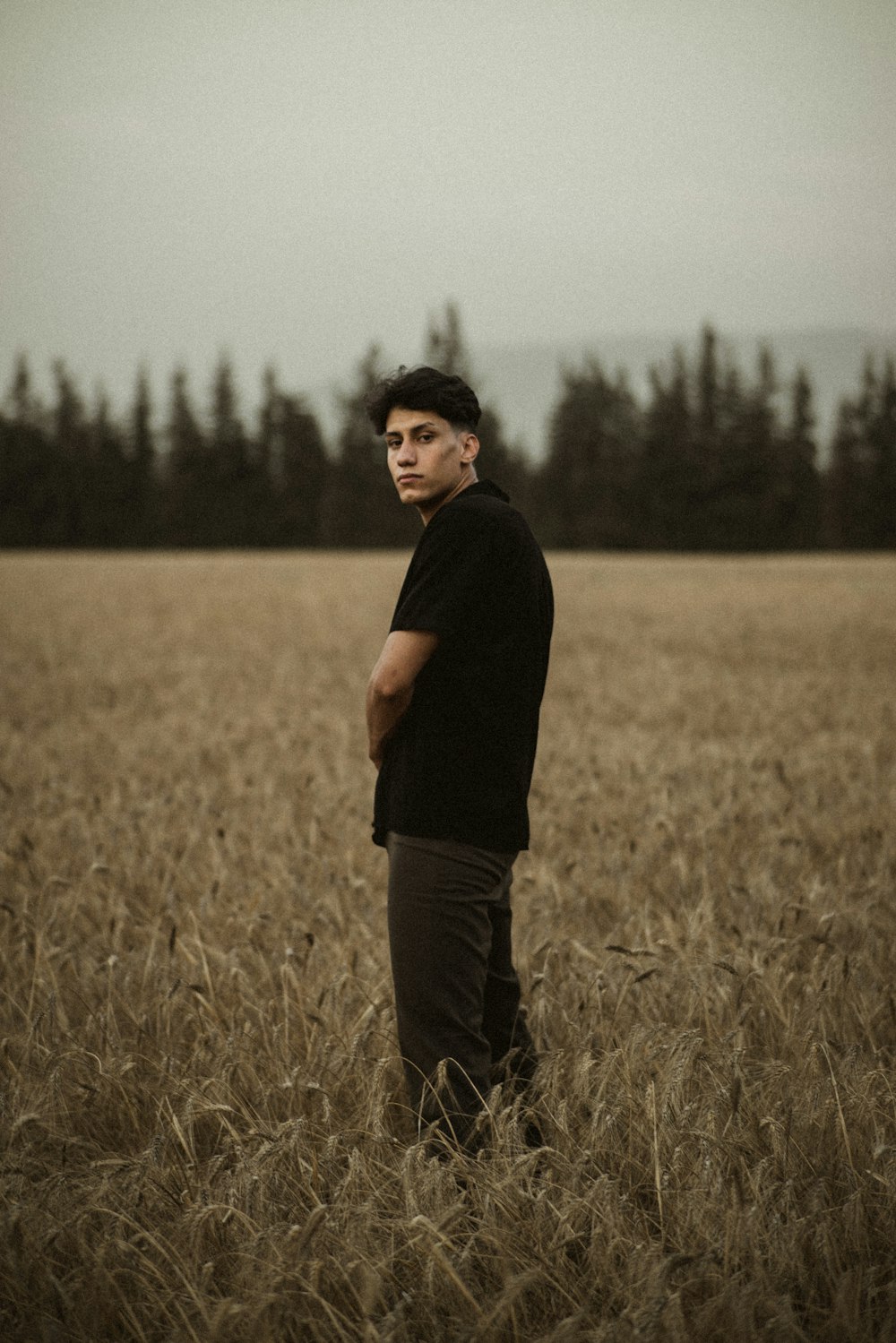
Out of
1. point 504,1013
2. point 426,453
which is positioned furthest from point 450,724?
point 504,1013

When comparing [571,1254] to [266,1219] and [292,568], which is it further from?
[292,568]

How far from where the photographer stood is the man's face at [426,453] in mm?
2699

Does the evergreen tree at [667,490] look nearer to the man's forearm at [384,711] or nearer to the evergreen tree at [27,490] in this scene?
the evergreen tree at [27,490]

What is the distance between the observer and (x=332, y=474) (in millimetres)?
66438

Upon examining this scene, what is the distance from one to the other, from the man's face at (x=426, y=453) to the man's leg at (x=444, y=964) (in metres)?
0.87

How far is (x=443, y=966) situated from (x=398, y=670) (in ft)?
2.46

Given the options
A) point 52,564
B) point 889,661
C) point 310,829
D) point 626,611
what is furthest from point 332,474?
point 310,829

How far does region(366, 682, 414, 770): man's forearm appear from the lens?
2590mm

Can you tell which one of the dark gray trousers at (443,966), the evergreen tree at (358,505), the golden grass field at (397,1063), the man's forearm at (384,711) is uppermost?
the evergreen tree at (358,505)

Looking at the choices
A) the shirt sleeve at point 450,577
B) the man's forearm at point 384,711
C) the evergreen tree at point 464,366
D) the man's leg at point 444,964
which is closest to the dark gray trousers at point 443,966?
the man's leg at point 444,964

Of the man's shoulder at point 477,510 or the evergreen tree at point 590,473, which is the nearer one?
the man's shoulder at point 477,510

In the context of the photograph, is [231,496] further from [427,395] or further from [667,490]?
[427,395]

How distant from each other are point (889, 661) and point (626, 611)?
9.13m

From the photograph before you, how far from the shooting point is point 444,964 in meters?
2.68
